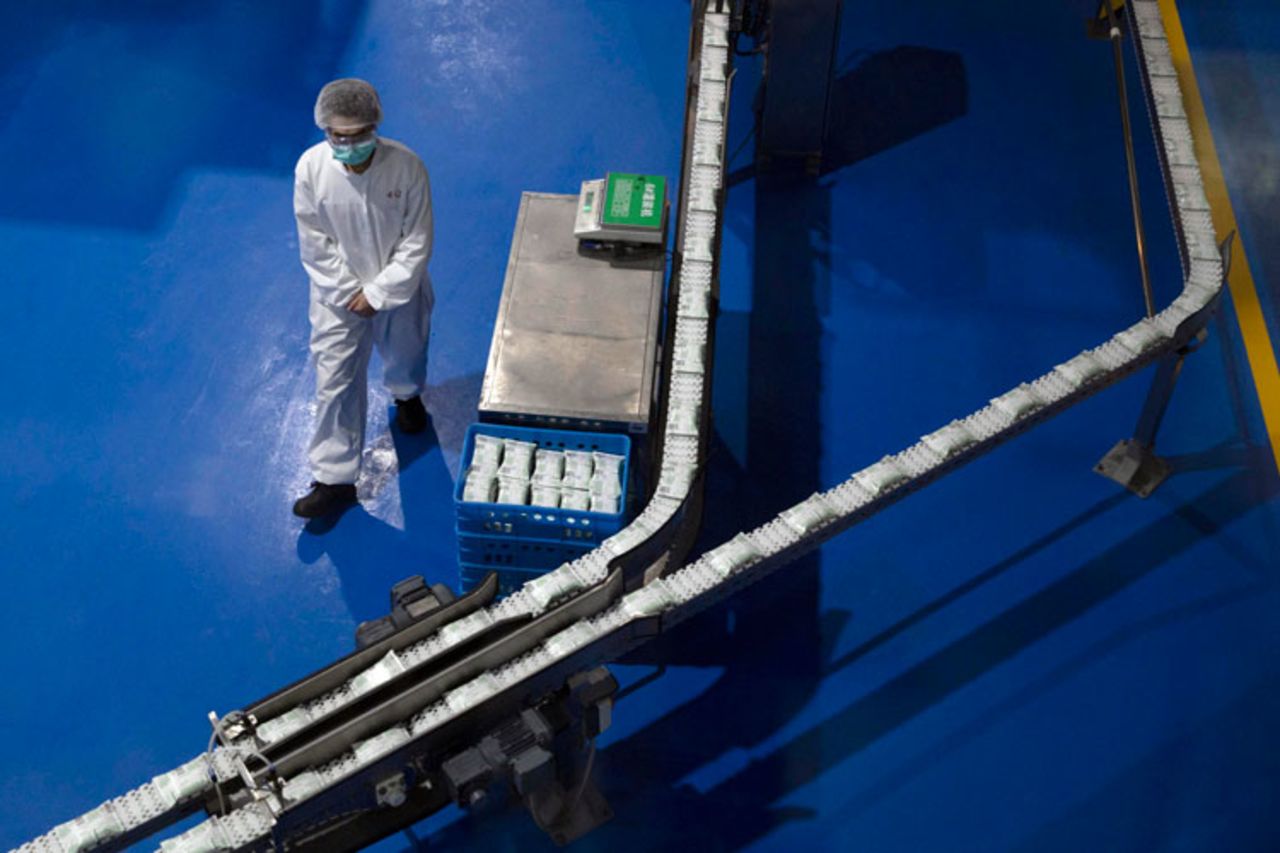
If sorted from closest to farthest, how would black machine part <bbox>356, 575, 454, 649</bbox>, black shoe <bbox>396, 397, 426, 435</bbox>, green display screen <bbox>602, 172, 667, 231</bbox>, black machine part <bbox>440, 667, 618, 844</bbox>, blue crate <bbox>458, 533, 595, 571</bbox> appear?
1. black machine part <bbox>440, 667, 618, 844</bbox>
2. black machine part <bbox>356, 575, 454, 649</bbox>
3. blue crate <bbox>458, 533, 595, 571</bbox>
4. green display screen <bbox>602, 172, 667, 231</bbox>
5. black shoe <bbox>396, 397, 426, 435</bbox>

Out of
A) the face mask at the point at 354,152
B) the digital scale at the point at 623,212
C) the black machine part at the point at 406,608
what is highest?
the face mask at the point at 354,152

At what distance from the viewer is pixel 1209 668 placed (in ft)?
18.4

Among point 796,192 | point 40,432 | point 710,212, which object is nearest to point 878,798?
point 710,212

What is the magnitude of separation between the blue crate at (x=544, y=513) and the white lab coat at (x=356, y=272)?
80cm

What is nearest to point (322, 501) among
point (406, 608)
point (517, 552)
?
point (517, 552)

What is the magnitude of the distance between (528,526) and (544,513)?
0.39 ft

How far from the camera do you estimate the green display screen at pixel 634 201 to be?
18.5ft

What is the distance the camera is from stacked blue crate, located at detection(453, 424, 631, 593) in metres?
5.03

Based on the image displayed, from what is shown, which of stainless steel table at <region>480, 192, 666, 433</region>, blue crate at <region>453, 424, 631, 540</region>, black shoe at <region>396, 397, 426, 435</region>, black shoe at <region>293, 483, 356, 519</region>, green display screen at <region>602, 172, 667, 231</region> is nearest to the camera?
blue crate at <region>453, 424, 631, 540</region>

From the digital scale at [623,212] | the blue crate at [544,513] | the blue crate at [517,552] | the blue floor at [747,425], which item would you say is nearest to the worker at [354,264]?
the blue floor at [747,425]

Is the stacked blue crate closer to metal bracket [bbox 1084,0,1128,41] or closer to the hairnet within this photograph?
the hairnet

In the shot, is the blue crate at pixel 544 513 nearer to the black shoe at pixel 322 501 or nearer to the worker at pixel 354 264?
the worker at pixel 354 264

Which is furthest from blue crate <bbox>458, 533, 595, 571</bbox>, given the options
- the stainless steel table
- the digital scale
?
the digital scale

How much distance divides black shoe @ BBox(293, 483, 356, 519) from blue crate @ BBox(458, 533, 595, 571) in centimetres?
96
